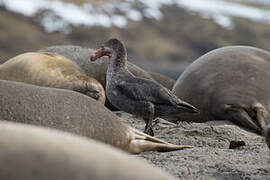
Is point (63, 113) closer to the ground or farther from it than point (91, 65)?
farther from it

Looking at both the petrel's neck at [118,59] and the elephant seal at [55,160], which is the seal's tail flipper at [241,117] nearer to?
the petrel's neck at [118,59]

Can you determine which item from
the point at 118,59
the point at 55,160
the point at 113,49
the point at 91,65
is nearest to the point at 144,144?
the point at 118,59

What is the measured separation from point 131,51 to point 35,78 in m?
48.4

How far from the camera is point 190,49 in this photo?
57062mm

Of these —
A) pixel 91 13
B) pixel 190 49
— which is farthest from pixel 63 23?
pixel 190 49

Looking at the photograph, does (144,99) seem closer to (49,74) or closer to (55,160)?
(49,74)

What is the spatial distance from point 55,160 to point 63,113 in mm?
1634

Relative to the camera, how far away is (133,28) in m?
58.6

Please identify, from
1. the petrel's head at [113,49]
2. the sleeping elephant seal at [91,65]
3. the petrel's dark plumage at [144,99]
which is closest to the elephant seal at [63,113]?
the petrel's dark plumage at [144,99]

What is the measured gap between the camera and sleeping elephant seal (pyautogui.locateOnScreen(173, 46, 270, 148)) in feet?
15.3

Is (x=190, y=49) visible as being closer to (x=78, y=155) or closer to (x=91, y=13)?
(x=91, y=13)

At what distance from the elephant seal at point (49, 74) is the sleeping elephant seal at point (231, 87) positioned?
95cm

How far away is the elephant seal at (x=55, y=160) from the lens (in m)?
1.35

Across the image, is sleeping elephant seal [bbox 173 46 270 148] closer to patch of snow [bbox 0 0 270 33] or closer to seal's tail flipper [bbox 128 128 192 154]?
seal's tail flipper [bbox 128 128 192 154]
